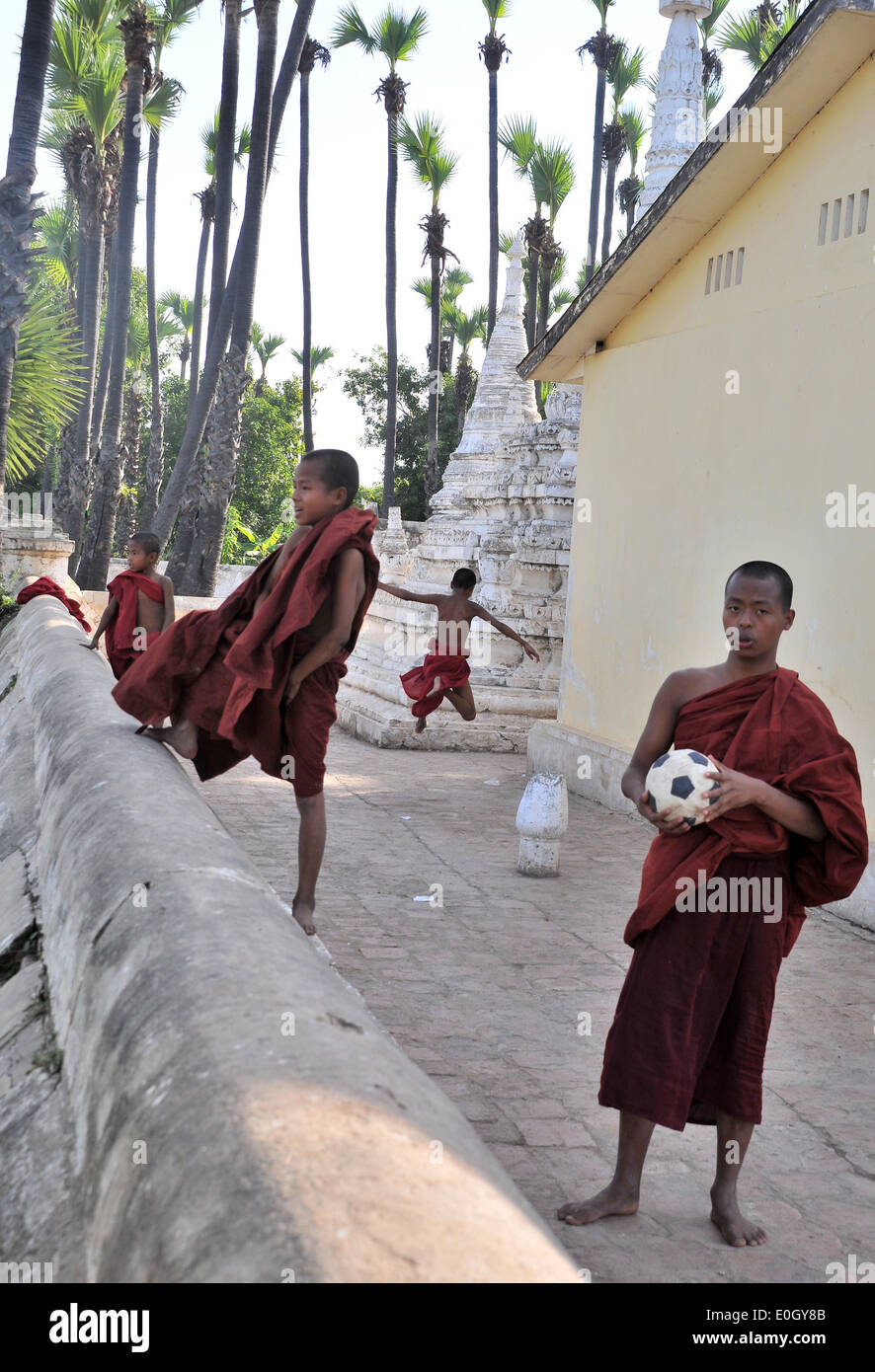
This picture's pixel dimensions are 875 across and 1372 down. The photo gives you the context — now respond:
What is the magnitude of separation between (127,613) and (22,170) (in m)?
6.95

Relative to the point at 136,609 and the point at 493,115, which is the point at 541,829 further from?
the point at 493,115

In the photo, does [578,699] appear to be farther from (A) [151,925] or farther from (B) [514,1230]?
(B) [514,1230]

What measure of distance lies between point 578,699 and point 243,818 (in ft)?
11.3

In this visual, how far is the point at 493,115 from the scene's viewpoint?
3133 cm

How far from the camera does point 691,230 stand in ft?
28.0

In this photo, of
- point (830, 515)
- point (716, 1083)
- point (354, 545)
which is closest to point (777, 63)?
point (830, 515)

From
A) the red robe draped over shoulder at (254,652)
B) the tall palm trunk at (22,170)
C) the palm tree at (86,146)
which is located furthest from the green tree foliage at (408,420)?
the red robe draped over shoulder at (254,652)

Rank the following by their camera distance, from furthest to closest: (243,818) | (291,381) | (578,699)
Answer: (291,381)
(578,699)
(243,818)

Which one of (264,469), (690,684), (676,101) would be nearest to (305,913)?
(690,684)

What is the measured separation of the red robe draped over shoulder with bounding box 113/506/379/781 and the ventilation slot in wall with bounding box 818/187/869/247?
3503mm

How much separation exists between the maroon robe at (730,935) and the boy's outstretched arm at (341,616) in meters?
2.09

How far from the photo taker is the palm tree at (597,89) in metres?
32.7

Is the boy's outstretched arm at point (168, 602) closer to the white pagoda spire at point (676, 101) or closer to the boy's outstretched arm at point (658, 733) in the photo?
the boy's outstretched arm at point (658, 733)

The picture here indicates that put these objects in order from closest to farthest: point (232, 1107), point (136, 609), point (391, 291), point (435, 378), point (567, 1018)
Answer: point (232, 1107), point (567, 1018), point (136, 609), point (391, 291), point (435, 378)
